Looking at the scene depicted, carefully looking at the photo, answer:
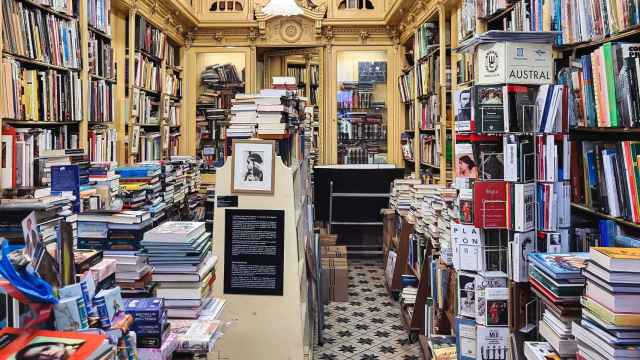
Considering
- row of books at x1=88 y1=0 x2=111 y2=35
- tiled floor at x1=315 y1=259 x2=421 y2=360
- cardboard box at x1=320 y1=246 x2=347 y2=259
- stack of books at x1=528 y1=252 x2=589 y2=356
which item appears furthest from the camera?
cardboard box at x1=320 y1=246 x2=347 y2=259

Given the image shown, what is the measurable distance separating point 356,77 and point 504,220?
5342mm

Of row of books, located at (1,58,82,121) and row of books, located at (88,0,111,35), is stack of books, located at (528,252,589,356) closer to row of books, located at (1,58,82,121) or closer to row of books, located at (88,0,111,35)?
row of books, located at (1,58,82,121)

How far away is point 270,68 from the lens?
7.71 m

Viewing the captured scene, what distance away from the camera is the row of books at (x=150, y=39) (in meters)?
5.28

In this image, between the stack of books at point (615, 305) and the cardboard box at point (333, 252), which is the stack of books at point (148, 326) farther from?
the cardboard box at point (333, 252)

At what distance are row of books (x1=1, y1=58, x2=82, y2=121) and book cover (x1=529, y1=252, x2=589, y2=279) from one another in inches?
118

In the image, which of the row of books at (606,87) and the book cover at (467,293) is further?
the book cover at (467,293)

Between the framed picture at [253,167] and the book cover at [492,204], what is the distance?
1.10m

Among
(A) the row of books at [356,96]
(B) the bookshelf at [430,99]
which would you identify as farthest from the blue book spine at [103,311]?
(A) the row of books at [356,96]

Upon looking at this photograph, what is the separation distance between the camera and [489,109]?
2301 mm

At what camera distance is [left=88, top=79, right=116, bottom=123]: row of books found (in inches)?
161

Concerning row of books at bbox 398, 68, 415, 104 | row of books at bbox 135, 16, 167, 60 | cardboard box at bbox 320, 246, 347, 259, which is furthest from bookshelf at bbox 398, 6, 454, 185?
row of books at bbox 135, 16, 167, 60

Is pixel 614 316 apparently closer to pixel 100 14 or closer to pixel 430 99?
pixel 430 99

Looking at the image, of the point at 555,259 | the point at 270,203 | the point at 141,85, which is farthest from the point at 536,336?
the point at 141,85
